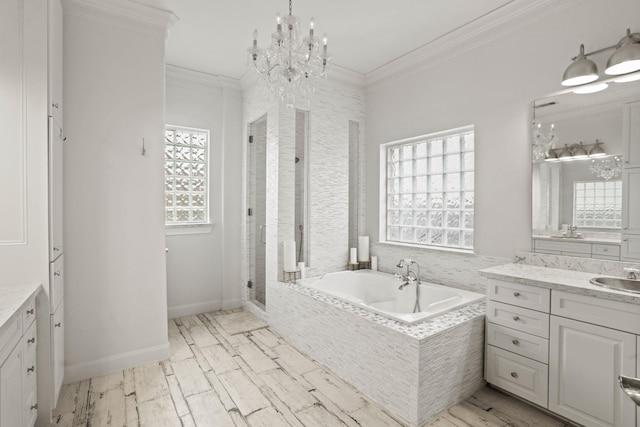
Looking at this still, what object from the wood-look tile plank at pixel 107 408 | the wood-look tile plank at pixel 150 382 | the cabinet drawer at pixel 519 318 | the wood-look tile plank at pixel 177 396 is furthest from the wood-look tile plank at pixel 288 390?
the cabinet drawer at pixel 519 318

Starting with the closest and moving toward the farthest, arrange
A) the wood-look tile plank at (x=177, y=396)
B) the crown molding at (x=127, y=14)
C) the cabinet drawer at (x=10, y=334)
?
the cabinet drawer at (x=10, y=334), the wood-look tile plank at (x=177, y=396), the crown molding at (x=127, y=14)

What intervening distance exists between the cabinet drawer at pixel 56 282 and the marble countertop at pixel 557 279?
2.81m

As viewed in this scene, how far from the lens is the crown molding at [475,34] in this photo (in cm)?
240

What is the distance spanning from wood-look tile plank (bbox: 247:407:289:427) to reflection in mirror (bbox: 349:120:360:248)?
7.33 ft

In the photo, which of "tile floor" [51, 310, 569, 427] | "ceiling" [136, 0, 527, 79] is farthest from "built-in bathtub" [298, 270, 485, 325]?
"ceiling" [136, 0, 527, 79]

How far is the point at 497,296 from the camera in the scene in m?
2.24

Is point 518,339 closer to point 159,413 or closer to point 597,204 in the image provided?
point 597,204

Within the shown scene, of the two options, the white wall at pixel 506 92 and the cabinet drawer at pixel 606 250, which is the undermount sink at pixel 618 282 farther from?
the white wall at pixel 506 92

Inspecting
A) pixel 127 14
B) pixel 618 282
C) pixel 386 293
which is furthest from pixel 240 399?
pixel 127 14

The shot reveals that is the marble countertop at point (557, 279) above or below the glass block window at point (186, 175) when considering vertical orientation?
below

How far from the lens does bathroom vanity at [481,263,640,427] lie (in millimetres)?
1706

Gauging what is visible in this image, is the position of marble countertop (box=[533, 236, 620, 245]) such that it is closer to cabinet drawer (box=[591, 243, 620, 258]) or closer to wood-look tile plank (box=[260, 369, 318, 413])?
cabinet drawer (box=[591, 243, 620, 258])

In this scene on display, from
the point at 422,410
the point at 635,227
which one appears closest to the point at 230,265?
the point at 422,410

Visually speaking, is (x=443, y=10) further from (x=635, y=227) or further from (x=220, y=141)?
(x=220, y=141)
